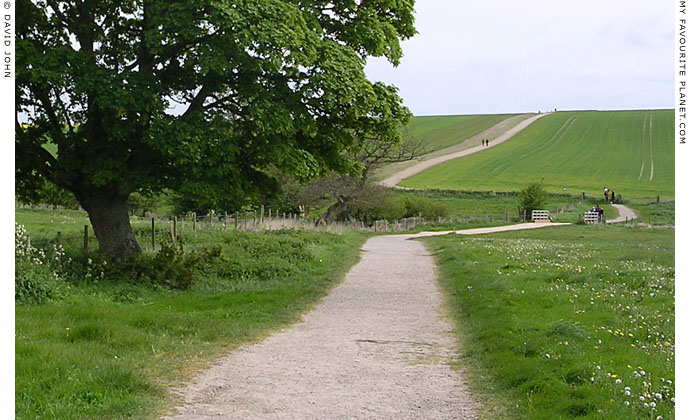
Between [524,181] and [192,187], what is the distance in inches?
3087

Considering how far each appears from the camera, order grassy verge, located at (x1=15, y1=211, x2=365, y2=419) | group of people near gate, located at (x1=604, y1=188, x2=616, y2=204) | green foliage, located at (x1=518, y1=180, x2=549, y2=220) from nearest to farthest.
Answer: grassy verge, located at (x1=15, y1=211, x2=365, y2=419) < green foliage, located at (x1=518, y1=180, x2=549, y2=220) < group of people near gate, located at (x1=604, y1=188, x2=616, y2=204)

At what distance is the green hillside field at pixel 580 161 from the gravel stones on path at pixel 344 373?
72.9 meters

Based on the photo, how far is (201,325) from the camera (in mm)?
11688

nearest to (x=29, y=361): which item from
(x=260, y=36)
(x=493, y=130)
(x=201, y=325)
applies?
(x=201, y=325)

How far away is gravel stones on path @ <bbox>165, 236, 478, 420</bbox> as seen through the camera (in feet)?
24.5

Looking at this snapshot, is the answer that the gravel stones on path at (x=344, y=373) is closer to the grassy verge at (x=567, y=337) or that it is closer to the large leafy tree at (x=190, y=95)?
the grassy verge at (x=567, y=337)

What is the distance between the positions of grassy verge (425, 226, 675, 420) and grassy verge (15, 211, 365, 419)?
3.54 meters

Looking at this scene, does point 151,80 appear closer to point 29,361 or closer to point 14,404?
point 29,361

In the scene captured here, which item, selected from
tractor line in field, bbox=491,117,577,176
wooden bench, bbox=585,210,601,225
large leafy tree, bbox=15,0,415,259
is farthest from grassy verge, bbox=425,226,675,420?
tractor line in field, bbox=491,117,577,176

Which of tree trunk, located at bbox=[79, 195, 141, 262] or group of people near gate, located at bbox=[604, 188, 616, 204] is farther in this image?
group of people near gate, located at bbox=[604, 188, 616, 204]

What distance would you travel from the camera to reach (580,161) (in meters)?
102

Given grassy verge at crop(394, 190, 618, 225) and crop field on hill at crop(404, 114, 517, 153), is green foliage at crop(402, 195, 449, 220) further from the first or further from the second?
crop field on hill at crop(404, 114, 517, 153)

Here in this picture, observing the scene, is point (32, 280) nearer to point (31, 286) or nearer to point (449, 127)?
point (31, 286)

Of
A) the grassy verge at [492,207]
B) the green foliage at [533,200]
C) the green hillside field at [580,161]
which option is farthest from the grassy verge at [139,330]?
the green hillside field at [580,161]
